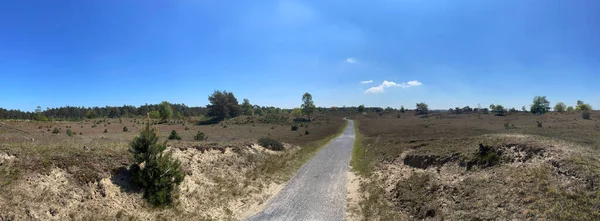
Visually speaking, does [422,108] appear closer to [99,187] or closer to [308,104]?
[308,104]

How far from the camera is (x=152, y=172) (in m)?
14.1

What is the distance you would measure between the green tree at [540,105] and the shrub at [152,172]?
525ft

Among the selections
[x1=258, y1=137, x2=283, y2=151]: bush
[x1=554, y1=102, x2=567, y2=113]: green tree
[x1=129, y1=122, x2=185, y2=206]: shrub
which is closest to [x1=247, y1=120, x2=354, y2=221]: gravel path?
[x1=129, y1=122, x2=185, y2=206]: shrub

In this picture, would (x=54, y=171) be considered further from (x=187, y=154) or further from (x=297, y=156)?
(x=297, y=156)

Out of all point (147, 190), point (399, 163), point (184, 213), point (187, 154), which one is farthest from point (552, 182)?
point (187, 154)

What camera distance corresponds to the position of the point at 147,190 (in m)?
13.8

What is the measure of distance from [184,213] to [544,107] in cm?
16262

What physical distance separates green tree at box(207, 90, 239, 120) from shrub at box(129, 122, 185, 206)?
108 m

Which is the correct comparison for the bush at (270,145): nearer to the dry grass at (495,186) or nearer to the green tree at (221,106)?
the dry grass at (495,186)

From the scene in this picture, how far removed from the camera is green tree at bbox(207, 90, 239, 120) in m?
121

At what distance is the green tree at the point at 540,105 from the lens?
124m

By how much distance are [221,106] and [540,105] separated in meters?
147

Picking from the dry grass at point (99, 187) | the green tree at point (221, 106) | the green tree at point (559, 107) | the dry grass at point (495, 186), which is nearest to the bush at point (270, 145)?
the dry grass at point (99, 187)

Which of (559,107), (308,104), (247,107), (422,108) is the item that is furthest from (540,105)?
(247,107)
